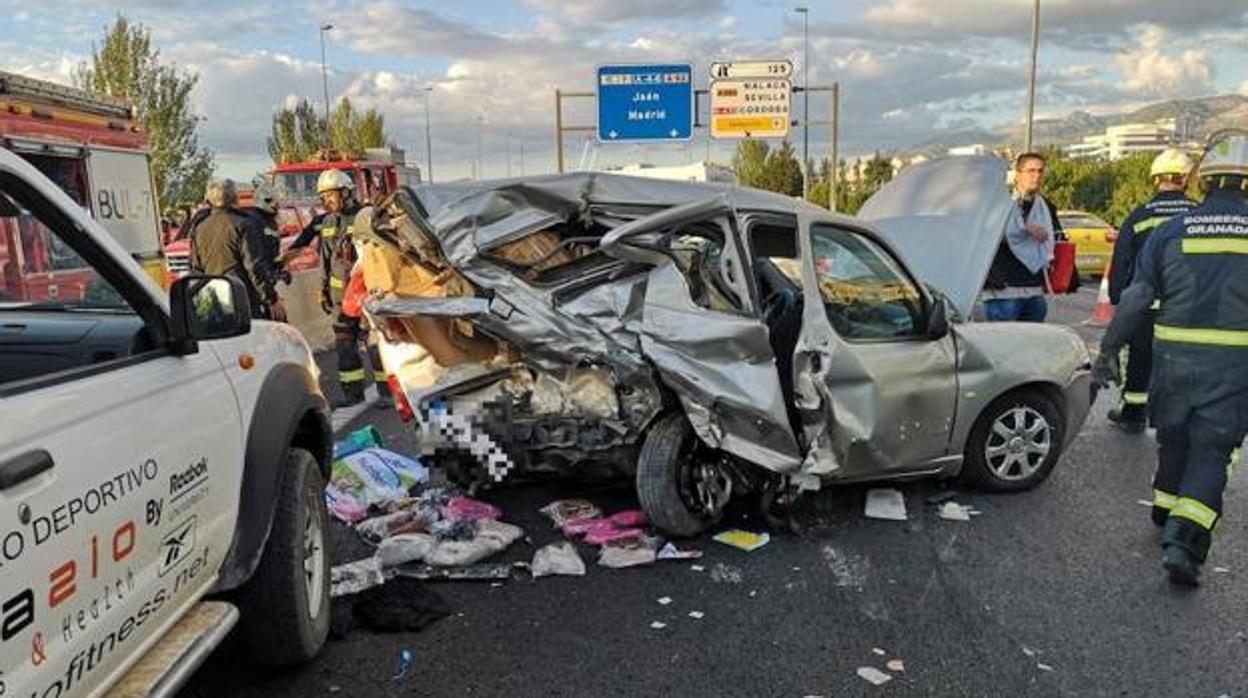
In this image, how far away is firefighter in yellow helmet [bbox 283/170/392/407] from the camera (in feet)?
27.5

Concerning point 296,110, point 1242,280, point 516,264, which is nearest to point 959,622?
point 1242,280

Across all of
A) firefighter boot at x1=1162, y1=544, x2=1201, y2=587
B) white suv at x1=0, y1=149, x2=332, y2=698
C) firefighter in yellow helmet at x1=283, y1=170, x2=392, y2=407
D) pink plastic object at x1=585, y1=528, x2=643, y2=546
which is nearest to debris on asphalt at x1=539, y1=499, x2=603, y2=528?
pink plastic object at x1=585, y1=528, x2=643, y2=546

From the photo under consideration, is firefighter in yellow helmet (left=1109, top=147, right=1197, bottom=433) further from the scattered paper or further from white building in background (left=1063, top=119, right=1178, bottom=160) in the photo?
white building in background (left=1063, top=119, right=1178, bottom=160)

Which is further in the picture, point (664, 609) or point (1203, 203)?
point (1203, 203)

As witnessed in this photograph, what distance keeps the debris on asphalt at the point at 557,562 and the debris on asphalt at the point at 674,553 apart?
0.37 metres

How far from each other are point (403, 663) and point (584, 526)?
4.96 feet

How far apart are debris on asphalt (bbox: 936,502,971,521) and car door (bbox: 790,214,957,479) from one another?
0.25 m

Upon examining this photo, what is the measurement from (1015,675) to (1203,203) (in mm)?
2379

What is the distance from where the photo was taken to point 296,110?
5019cm

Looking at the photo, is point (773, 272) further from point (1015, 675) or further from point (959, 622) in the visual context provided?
point (1015, 675)

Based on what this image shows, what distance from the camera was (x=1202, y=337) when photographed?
4.39 metres

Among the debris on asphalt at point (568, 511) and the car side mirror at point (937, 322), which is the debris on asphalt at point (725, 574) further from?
the car side mirror at point (937, 322)

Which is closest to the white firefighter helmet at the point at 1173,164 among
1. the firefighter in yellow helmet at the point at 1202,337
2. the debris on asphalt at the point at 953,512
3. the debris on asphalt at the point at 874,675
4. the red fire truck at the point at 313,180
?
the firefighter in yellow helmet at the point at 1202,337

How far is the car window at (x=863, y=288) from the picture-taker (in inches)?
201
